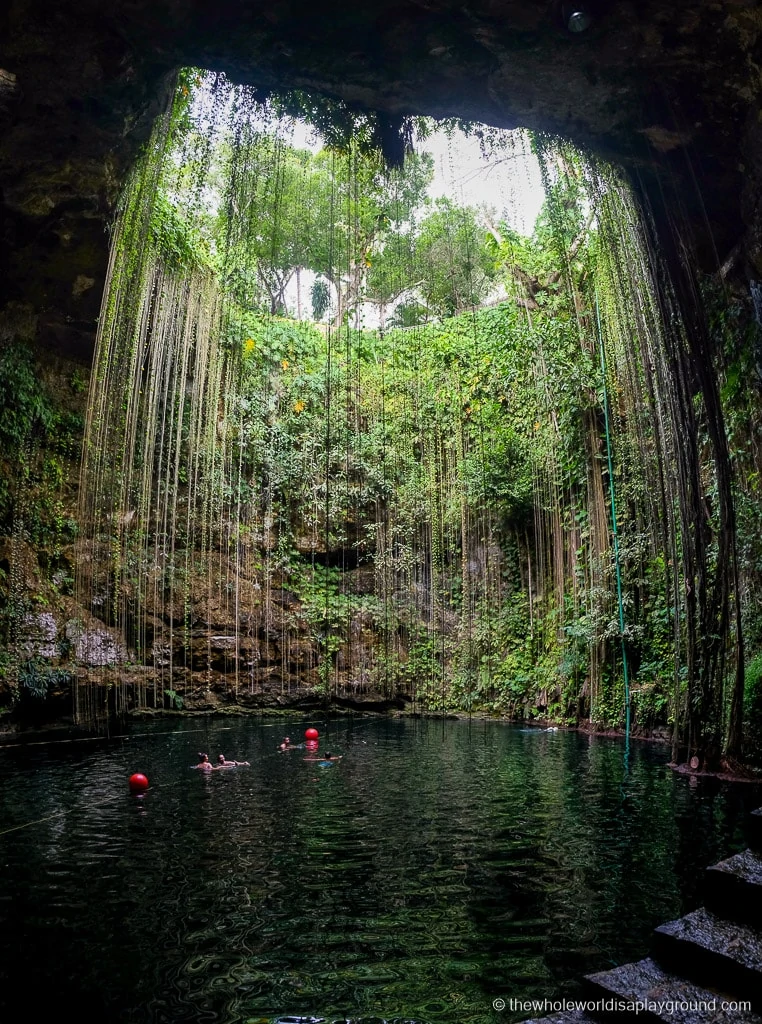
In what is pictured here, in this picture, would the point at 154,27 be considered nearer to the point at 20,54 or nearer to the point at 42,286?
the point at 20,54

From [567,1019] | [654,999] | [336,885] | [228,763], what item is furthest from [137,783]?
[654,999]

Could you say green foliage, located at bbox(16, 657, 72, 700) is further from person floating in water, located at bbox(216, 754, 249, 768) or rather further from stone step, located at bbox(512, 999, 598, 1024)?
stone step, located at bbox(512, 999, 598, 1024)

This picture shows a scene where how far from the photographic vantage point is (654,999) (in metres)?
1.67

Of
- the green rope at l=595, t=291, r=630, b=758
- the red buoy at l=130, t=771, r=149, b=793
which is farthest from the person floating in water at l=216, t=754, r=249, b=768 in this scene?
the green rope at l=595, t=291, r=630, b=758

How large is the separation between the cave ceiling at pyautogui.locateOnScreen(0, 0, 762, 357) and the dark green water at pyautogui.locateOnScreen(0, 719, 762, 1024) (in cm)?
389

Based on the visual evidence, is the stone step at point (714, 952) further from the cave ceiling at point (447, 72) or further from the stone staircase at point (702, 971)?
the cave ceiling at point (447, 72)

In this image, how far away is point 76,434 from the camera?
801cm

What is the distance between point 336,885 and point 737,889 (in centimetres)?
152

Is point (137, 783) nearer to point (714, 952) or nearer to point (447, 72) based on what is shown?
point (714, 952)

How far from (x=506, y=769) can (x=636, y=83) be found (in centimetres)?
521

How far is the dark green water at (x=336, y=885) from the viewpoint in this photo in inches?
74.5

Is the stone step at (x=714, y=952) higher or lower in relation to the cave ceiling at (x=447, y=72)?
lower

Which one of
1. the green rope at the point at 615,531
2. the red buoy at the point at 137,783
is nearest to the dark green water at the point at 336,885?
the red buoy at the point at 137,783

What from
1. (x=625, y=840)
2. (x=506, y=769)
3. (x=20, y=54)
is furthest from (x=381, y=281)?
(x=625, y=840)
